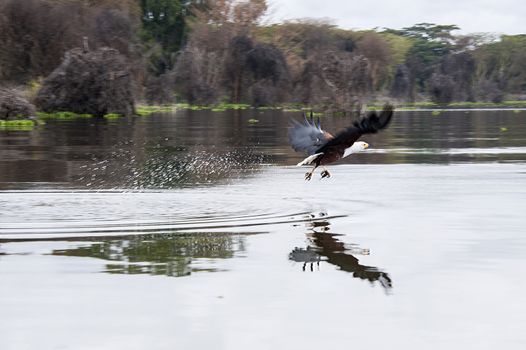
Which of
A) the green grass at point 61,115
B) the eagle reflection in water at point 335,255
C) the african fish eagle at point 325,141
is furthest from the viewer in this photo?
the green grass at point 61,115

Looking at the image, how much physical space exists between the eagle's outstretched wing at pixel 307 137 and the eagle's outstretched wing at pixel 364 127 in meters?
0.42

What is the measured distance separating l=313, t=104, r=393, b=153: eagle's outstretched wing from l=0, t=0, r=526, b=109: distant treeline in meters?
45.9

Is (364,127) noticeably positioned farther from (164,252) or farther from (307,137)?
(164,252)

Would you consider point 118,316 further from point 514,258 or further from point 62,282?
point 514,258

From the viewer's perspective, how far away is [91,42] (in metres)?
81.0

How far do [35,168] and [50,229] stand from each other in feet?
31.2

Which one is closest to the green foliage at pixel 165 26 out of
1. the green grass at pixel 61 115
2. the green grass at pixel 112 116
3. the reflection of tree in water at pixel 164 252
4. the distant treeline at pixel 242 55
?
the distant treeline at pixel 242 55

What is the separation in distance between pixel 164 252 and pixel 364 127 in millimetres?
3805

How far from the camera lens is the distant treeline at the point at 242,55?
74.4 meters

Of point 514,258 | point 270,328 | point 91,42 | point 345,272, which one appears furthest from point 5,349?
point 91,42

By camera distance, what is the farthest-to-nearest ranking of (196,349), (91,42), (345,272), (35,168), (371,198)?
(91,42) → (35,168) → (371,198) → (345,272) → (196,349)

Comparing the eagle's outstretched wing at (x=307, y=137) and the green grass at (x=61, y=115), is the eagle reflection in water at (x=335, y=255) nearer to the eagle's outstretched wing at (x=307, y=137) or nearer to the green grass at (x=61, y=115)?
the eagle's outstretched wing at (x=307, y=137)

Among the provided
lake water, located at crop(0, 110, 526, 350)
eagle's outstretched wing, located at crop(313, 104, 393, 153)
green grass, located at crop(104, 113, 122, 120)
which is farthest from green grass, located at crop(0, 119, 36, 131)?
eagle's outstretched wing, located at crop(313, 104, 393, 153)

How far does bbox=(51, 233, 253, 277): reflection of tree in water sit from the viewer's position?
31.0ft
